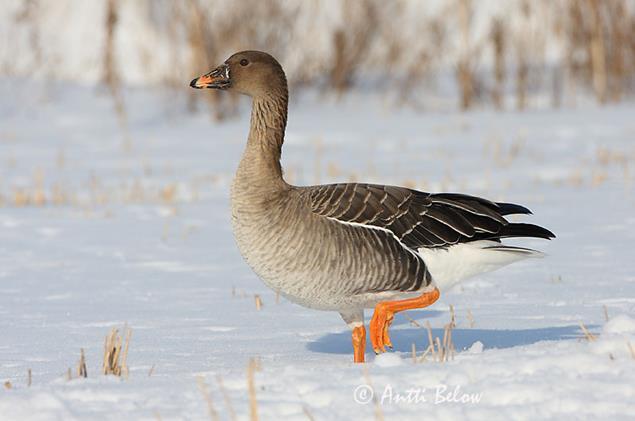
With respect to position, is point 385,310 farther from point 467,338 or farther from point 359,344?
point 467,338

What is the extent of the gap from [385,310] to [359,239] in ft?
1.38

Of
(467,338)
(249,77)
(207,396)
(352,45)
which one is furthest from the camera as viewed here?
(352,45)

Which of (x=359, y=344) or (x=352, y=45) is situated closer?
(x=359, y=344)

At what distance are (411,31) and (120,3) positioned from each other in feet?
21.4

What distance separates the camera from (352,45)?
68.9 feet

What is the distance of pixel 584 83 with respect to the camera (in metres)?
21.7

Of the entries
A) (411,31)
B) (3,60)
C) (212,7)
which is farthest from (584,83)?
(3,60)

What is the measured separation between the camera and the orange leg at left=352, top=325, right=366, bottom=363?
519 cm

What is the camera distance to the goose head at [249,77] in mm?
5816

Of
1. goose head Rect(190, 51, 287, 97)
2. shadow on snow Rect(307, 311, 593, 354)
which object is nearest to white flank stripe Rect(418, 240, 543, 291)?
shadow on snow Rect(307, 311, 593, 354)

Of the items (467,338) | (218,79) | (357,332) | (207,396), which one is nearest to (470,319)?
(467,338)

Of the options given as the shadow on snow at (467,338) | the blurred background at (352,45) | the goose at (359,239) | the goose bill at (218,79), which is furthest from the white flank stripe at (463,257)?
the blurred background at (352,45)

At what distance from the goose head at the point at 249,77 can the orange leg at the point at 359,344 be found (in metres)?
1.43

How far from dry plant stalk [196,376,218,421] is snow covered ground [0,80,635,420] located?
0.03 metres
